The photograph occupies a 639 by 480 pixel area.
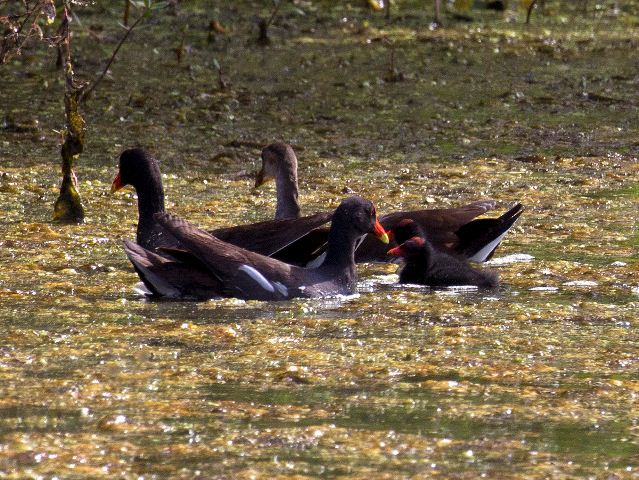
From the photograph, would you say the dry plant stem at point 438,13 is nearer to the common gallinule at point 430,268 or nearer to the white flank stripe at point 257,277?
the common gallinule at point 430,268

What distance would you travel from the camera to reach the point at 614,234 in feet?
24.5

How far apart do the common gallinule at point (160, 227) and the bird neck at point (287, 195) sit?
711 millimetres

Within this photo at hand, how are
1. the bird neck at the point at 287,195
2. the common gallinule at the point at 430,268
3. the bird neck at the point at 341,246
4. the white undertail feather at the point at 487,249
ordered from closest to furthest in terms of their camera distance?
the bird neck at the point at 341,246, the common gallinule at the point at 430,268, the white undertail feather at the point at 487,249, the bird neck at the point at 287,195

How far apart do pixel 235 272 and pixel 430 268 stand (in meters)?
1.03

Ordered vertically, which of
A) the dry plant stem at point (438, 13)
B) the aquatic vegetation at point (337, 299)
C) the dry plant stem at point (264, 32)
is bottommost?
the aquatic vegetation at point (337, 299)

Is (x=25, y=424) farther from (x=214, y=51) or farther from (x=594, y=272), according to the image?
(x=214, y=51)

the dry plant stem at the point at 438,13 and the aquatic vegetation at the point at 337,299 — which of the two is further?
the dry plant stem at the point at 438,13

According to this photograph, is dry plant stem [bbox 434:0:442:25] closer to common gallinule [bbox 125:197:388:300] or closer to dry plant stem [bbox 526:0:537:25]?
dry plant stem [bbox 526:0:537:25]

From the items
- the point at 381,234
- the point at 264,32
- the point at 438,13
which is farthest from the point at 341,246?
the point at 438,13

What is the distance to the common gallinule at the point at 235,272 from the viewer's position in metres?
6.09

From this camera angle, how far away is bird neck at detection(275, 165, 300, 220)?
25.3ft

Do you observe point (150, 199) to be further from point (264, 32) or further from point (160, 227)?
point (264, 32)

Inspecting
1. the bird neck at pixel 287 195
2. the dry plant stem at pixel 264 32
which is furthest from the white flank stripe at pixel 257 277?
the dry plant stem at pixel 264 32

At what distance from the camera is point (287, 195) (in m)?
7.80
